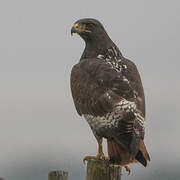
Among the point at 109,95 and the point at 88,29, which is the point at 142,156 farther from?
the point at 88,29

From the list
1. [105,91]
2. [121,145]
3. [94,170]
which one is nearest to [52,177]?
[94,170]

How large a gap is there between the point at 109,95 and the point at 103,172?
1996 mm

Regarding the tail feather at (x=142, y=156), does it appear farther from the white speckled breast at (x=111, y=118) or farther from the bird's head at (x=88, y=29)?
the bird's head at (x=88, y=29)

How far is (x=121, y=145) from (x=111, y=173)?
0.97m

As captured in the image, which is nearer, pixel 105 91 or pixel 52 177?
pixel 52 177

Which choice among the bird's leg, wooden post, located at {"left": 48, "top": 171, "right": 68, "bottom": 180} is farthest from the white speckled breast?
wooden post, located at {"left": 48, "top": 171, "right": 68, "bottom": 180}

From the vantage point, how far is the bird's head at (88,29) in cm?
1468

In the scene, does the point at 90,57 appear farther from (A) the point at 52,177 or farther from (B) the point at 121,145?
(A) the point at 52,177

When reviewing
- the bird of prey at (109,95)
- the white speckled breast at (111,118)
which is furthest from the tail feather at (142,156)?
the white speckled breast at (111,118)

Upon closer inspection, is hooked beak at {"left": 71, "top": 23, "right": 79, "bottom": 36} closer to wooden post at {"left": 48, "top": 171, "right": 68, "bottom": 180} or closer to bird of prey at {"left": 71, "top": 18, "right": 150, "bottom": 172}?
bird of prey at {"left": 71, "top": 18, "right": 150, "bottom": 172}

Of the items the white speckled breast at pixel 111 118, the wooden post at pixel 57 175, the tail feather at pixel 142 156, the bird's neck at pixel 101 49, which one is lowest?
the wooden post at pixel 57 175

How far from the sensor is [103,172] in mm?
10992

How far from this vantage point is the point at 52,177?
35.5ft

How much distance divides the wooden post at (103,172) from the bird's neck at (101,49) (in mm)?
3548
